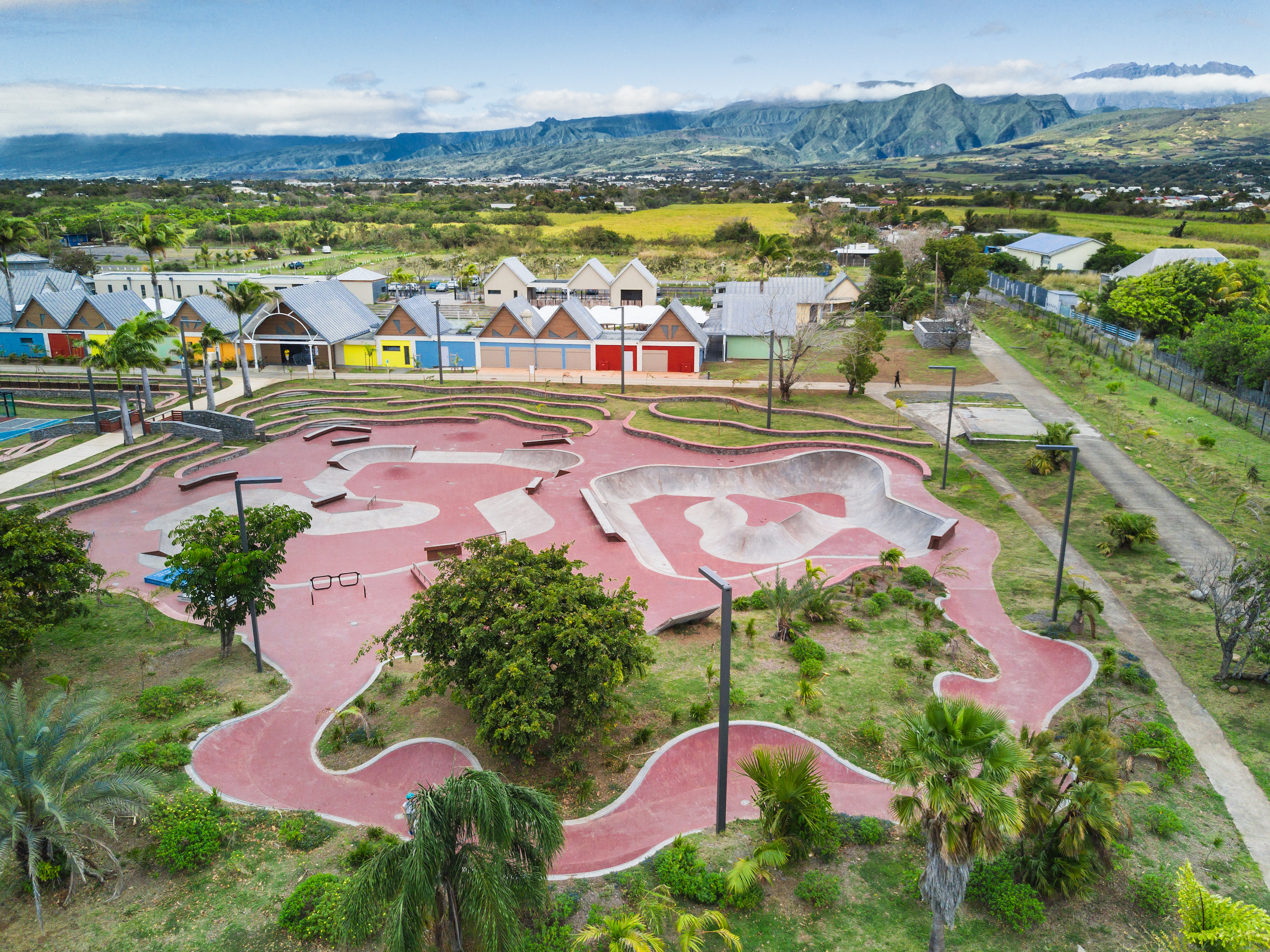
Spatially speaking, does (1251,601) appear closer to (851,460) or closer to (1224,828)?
(1224,828)

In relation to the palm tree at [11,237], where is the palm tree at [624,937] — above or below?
below

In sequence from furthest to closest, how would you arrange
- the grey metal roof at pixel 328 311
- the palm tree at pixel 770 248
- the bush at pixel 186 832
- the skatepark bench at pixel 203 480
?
1. the palm tree at pixel 770 248
2. the grey metal roof at pixel 328 311
3. the skatepark bench at pixel 203 480
4. the bush at pixel 186 832

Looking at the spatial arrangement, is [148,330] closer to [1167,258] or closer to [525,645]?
[525,645]

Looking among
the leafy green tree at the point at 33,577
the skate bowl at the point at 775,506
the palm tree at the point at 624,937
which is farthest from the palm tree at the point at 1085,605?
the leafy green tree at the point at 33,577

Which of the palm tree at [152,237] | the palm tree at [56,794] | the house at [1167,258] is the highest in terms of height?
the palm tree at [152,237]

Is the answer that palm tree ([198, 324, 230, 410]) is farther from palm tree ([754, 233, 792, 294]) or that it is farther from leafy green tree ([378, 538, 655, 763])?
palm tree ([754, 233, 792, 294])

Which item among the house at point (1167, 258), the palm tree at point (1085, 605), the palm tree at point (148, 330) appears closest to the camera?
the palm tree at point (1085, 605)

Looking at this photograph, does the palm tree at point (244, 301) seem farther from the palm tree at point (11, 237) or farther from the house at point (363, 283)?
the house at point (363, 283)

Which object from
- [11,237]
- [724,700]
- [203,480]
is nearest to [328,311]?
[11,237]
